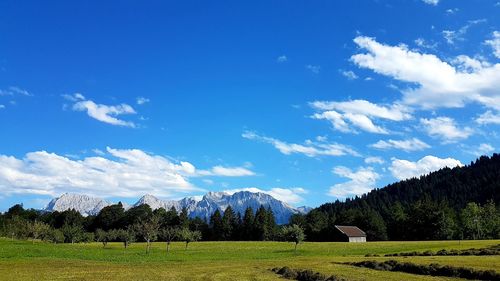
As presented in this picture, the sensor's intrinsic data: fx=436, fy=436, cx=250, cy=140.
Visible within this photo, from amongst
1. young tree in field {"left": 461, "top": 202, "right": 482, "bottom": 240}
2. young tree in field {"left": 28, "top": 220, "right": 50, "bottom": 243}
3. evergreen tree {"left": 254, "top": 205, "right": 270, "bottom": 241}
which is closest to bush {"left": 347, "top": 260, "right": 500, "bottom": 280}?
young tree in field {"left": 461, "top": 202, "right": 482, "bottom": 240}

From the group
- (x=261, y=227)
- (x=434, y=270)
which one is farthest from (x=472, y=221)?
(x=434, y=270)

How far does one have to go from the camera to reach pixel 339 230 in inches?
6639

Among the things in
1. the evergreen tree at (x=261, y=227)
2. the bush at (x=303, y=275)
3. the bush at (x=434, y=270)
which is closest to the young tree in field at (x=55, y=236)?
Result: the evergreen tree at (x=261, y=227)

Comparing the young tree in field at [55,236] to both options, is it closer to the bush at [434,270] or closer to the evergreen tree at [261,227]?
the evergreen tree at [261,227]

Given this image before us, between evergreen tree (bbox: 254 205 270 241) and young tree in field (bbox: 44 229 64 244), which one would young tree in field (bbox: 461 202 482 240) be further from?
young tree in field (bbox: 44 229 64 244)

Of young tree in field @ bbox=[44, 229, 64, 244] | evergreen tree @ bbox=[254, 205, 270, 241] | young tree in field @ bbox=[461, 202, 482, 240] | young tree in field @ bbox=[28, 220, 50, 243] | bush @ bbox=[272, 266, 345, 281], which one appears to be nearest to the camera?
bush @ bbox=[272, 266, 345, 281]

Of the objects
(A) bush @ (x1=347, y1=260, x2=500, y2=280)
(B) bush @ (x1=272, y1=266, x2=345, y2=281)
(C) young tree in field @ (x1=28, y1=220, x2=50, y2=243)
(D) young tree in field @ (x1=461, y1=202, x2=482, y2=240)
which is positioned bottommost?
(B) bush @ (x1=272, y1=266, x2=345, y2=281)

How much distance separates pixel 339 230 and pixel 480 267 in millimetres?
126417

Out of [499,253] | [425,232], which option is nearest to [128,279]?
[499,253]

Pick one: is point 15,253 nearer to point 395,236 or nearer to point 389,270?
point 389,270

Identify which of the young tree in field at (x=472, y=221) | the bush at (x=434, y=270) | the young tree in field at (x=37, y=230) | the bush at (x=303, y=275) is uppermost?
the young tree in field at (x=472, y=221)

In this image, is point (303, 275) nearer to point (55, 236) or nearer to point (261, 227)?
point (55, 236)

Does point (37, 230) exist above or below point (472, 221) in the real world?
below

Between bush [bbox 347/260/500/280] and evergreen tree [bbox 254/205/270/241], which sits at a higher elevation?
evergreen tree [bbox 254/205/270/241]
